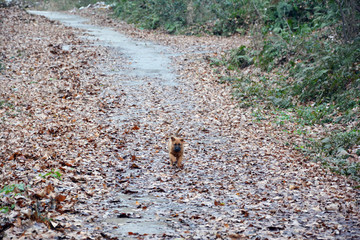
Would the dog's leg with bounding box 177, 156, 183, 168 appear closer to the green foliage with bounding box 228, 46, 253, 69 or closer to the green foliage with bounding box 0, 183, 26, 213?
the green foliage with bounding box 0, 183, 26, 213

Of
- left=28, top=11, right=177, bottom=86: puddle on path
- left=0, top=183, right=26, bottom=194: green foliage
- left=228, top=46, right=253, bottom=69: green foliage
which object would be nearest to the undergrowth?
left=228, top=46, right=253, bottom=69: green foliage

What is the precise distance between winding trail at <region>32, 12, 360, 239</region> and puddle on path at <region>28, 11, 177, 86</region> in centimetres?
302

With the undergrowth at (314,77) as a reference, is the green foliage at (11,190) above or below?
below

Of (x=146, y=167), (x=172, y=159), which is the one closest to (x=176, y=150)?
(x=172, y=159)

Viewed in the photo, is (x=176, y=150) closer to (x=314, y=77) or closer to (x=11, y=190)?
(x=11, y=190)

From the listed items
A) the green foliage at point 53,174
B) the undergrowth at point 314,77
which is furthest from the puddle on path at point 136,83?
the undergrowth at point 314,77

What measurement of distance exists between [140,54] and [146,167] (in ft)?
41.6

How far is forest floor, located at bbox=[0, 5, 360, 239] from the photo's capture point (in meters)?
5.10

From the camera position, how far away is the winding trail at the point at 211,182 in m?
5.17

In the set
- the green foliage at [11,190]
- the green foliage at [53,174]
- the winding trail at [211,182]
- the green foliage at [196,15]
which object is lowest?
the winding trail at [211,182]

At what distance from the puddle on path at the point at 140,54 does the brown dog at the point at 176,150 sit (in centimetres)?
786

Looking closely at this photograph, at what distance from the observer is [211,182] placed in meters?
7.09

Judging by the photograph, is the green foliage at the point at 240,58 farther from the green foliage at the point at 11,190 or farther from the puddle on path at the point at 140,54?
the green foliage at the point at 11,190

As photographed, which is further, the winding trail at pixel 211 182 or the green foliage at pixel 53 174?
the green foliage at pixel 53 174
